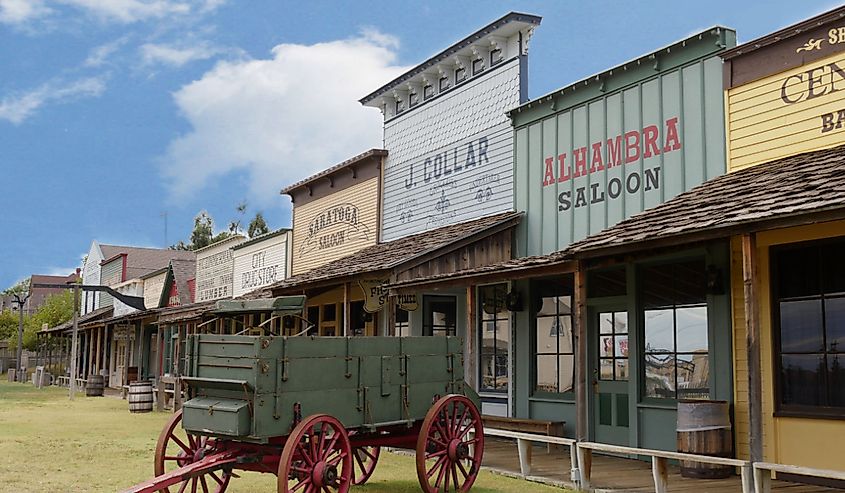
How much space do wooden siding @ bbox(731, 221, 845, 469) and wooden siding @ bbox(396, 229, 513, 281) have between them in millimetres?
4367

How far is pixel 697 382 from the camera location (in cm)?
1002

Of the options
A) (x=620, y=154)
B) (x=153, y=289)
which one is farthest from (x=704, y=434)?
(x=153, y=289)

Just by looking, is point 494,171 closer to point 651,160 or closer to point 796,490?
point 651,160

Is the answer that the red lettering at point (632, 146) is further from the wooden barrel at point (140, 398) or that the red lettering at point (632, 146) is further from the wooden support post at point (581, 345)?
the wooden barrel at point (140, 398)

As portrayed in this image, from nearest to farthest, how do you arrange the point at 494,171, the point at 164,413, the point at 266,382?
the point at 266,382, the point at 494,171, the point at 164,413

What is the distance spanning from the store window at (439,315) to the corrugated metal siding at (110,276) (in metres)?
26.2

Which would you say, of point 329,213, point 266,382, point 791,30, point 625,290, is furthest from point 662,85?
point 329,213

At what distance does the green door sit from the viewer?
10914 mm

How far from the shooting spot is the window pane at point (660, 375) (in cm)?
1034

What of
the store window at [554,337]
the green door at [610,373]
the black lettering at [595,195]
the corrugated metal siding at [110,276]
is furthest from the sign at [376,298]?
the corrugated metal siding at [110,276]

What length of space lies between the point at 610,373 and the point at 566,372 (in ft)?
3.37

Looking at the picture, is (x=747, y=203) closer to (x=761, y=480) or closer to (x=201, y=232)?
(x=761, y=480)

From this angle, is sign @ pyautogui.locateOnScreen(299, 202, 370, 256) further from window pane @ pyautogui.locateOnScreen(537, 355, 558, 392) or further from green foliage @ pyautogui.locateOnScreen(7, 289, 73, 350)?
green foliage @ pyautogui.locateOnScreen(7, 289, 73, 350)

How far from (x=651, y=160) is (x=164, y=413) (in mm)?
13228
